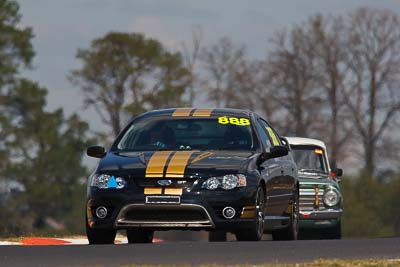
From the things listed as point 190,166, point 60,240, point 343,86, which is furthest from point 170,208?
point 343,86

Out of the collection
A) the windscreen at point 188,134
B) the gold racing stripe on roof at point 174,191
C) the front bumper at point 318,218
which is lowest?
the front bumper at point 318,218

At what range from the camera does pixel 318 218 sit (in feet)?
89.3

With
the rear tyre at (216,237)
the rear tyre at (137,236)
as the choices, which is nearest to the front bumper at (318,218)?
the rear tyre at (216,237)

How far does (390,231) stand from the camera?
206 ft

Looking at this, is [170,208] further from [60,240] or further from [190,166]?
[60,240]

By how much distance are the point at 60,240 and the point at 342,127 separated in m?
50.2

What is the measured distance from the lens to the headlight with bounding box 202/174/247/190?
57.3 ft

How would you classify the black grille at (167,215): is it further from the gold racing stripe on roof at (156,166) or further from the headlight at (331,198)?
the headlight at (331,198)

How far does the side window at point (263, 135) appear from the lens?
19.0 m

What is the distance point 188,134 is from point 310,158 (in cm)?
880

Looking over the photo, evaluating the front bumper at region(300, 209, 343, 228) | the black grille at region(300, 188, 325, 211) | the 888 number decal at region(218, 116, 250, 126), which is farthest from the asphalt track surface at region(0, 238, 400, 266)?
the front bumper at region(300, 209, 343, 228)

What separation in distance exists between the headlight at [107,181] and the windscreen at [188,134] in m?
0.90

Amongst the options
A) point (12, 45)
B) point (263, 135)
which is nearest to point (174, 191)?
point (263, 135)

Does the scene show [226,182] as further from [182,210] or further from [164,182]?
[164,182]
